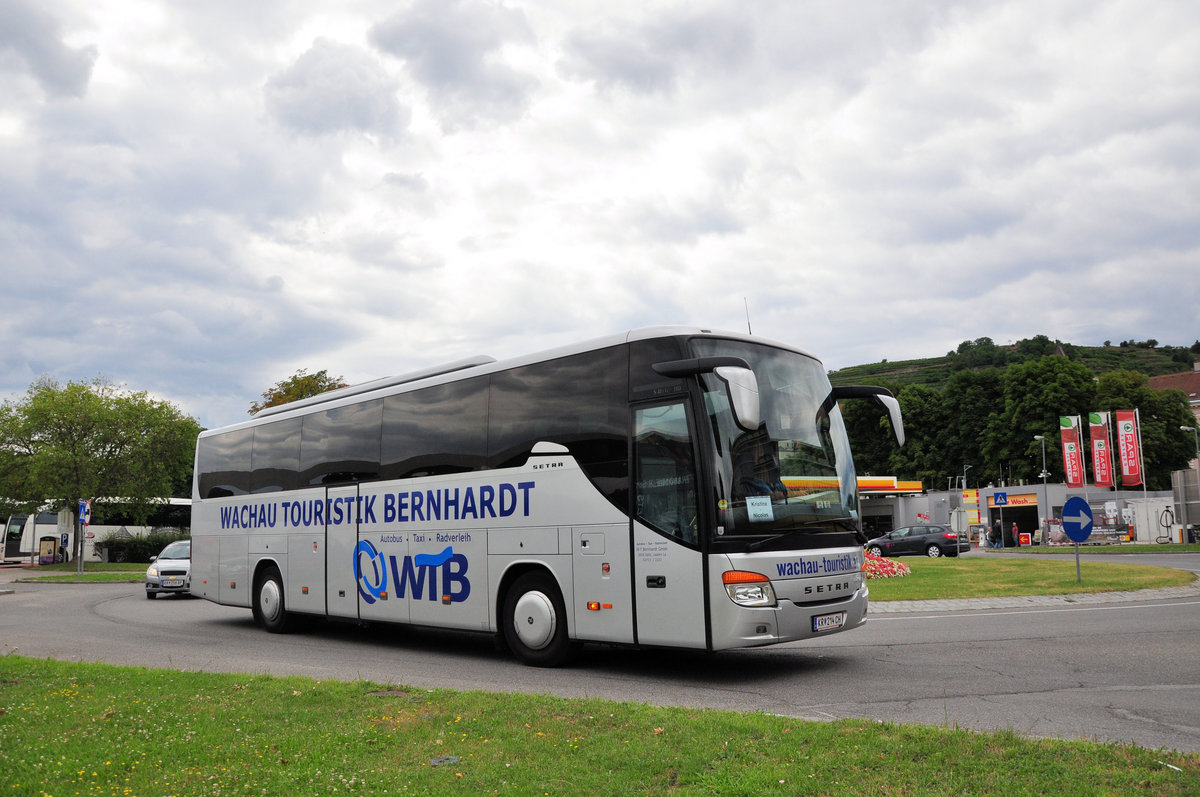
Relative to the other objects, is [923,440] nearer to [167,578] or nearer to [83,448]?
[83,448]

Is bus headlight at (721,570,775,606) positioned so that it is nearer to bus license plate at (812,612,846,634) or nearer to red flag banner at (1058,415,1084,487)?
bus license plate at (812,612,846,634)

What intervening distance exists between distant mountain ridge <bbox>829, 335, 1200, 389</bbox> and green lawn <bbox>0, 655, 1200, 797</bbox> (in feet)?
387

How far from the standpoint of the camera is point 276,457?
1592cm

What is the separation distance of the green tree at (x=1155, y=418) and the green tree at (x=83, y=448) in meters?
64.8

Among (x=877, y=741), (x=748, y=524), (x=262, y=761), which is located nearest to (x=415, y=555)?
(x=748, y=524)

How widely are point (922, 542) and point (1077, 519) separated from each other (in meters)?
24.0

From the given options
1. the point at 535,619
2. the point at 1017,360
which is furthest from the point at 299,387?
the point at 1017,360

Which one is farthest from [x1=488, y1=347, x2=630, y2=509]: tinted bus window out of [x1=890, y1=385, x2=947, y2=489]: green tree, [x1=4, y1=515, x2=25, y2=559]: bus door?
[x1=890, y1=385, x2=947, y2=489]: green tree

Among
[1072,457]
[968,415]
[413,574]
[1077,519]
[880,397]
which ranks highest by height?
[968,415]

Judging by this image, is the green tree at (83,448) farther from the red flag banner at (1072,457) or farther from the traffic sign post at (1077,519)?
the red flag banner at (1072,457)

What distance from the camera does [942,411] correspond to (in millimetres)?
87500

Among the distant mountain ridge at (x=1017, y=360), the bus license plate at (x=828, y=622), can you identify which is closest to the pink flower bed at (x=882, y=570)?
the bus license plate at (x=828, y=622)

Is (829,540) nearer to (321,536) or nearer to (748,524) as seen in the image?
(748,524)

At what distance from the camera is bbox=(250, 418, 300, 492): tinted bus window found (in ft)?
50.9
